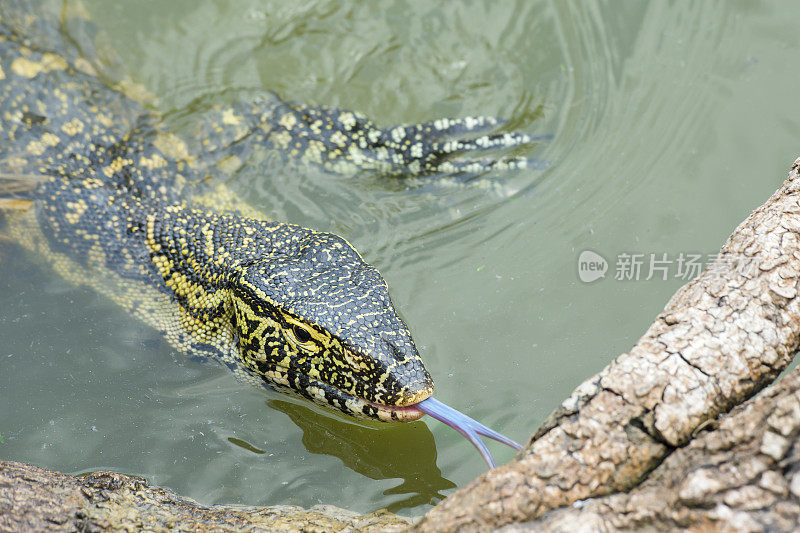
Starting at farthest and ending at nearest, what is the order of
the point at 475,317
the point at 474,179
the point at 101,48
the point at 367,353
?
the point at 101,48, the point at 474,179, the point at 475,317, the point at 367,353

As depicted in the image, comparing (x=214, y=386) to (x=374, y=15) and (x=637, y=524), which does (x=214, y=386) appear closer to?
(x=637, y=524)

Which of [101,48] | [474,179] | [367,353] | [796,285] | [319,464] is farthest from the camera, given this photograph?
[101,48]

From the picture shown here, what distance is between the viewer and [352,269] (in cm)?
445

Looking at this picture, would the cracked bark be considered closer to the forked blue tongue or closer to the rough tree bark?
the rough tree bark

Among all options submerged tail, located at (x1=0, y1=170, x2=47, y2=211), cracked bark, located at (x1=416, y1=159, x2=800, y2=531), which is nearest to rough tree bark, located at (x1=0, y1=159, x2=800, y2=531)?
cracked bark, located at (x1=416, y1=159, x2=800, y2=531)

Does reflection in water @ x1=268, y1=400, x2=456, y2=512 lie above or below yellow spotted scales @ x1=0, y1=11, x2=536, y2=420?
below

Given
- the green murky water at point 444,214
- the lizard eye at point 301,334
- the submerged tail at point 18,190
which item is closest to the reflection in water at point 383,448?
the green murky water at point 444,214

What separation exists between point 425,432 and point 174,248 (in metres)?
2.26

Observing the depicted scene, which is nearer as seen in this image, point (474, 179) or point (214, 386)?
point (214, 386)

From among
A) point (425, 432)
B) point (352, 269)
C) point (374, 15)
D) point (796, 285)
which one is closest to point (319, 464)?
point (425, 432)

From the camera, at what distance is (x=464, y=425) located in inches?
150

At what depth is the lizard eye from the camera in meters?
4.18

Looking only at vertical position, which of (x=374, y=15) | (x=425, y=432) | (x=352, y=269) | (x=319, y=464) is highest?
(x=374, y=15)

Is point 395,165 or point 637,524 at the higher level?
point 395,165
